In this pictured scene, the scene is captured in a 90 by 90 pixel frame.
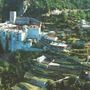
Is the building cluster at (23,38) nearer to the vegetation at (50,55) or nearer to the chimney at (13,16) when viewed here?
the vegetation at (50,55)

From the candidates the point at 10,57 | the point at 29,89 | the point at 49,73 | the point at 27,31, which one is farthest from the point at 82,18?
the point at 29,89

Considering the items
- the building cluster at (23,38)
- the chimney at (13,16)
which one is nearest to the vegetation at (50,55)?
the building cluster at (23,38)

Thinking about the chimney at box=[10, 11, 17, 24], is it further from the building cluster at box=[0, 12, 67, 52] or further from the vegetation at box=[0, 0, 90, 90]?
the building cluster at box=[0, 12, 67, 52]

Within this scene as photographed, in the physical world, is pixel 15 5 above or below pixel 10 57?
above

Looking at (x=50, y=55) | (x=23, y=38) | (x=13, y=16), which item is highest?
(x=13, y=16)

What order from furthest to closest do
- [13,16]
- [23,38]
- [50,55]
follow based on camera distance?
[13,16], [23,38], [50,55]

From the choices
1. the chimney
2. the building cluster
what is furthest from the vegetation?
the chimney

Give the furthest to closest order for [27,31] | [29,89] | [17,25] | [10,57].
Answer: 1. [17,25]
2. [27,31]
3. [10,57]
4. [29,89]

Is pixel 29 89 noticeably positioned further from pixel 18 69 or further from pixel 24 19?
pixel 24 19

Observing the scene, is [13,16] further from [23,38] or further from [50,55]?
[50,55]

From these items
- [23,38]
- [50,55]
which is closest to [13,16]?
[23,38]

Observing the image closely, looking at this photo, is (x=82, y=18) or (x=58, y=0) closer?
(x=82, y=18)
